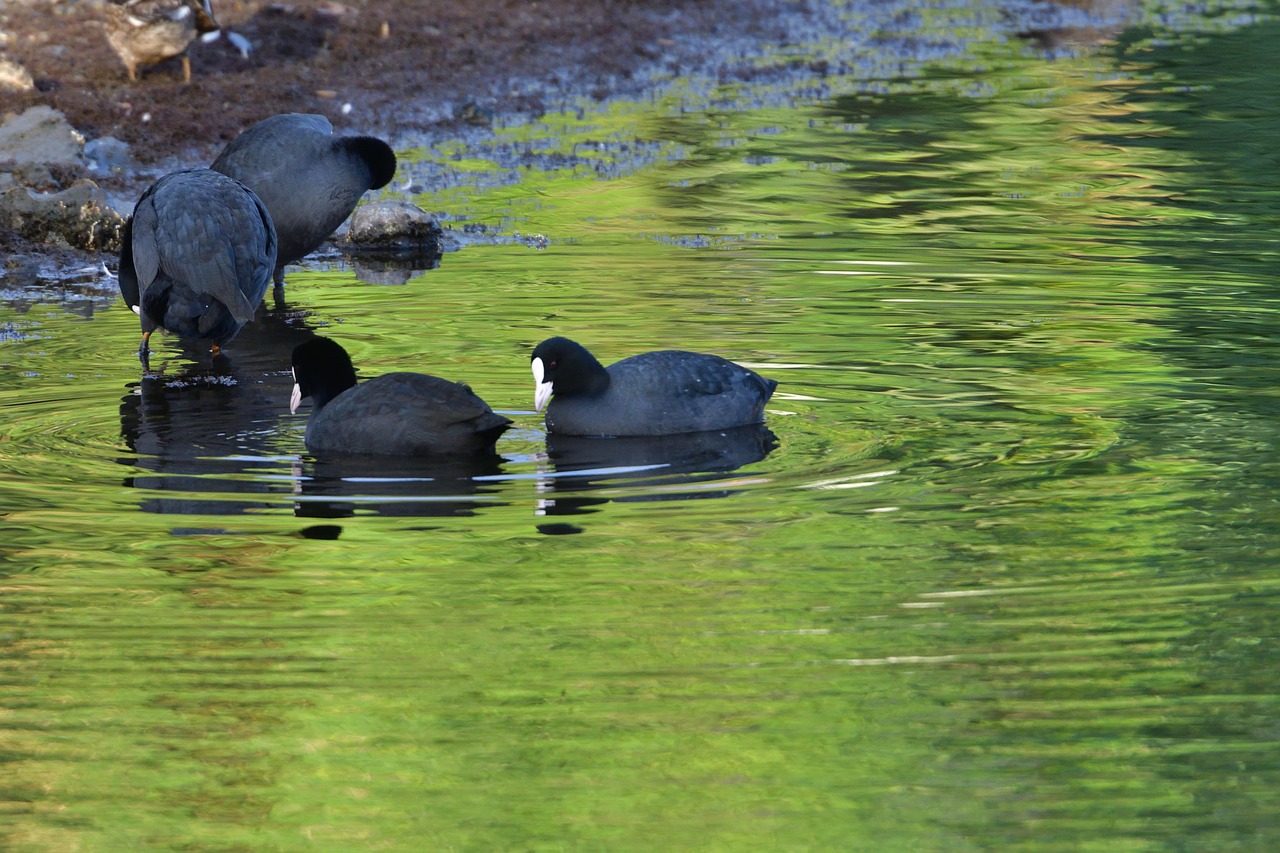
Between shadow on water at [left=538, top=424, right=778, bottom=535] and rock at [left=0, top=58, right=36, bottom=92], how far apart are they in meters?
10.2

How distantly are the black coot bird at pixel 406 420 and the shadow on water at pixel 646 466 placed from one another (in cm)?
40

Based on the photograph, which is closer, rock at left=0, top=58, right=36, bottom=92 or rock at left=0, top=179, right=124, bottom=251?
rock at left=0, top=179, right=124, bottom=251

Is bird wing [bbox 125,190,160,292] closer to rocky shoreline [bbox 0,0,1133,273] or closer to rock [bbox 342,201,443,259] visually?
rocky shoreline [bbox 0,0,1133,273]

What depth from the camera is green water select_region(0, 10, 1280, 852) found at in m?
4.93

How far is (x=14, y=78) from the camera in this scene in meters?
17.1

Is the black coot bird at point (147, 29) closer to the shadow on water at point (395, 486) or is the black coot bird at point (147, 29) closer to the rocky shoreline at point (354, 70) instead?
the rocky shoreline at point (354, 70)

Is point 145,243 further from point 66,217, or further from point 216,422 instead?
point 66,217

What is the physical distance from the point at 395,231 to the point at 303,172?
55.0 inches

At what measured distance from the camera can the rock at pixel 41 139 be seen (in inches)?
581

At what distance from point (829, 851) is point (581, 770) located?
78 cm


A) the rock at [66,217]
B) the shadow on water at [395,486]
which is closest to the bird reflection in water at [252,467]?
the shadow on water at [395,486]

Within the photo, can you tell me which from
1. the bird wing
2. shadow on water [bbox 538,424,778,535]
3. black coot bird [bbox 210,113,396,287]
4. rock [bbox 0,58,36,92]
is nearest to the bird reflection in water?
shadow on water [bbox 538,424,778,535]

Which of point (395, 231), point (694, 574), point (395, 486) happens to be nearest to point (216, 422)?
point (395, 486)

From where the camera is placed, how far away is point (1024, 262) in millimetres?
12219
